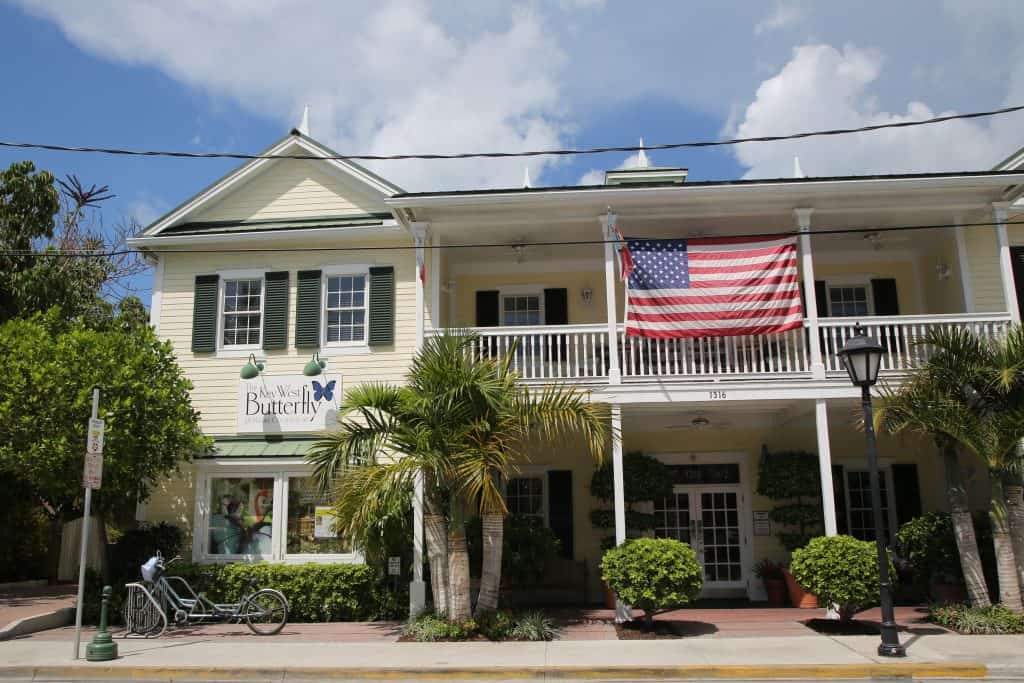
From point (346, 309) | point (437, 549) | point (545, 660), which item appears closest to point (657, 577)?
point (545, 660)

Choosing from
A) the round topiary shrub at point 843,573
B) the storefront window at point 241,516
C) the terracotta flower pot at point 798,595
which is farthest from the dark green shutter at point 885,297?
the storefront window at point 241,516

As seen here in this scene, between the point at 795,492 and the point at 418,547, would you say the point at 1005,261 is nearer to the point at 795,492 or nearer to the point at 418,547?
the point at 795,492

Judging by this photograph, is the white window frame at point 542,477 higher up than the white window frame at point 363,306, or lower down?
lower down

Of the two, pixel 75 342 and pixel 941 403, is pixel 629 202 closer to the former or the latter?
pixel 941 403

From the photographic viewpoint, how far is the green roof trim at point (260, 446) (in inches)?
566

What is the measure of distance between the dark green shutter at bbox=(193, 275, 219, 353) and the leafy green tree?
1296 mm

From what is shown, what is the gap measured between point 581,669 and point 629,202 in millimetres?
7528

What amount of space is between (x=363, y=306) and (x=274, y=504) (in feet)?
13.0

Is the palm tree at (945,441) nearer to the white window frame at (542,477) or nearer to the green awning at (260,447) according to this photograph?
the white window frame at (542,477)

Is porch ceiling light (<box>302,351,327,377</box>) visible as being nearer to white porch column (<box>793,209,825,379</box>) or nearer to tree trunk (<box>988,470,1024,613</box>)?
white porch column (<box>793,209,825,379</box>)

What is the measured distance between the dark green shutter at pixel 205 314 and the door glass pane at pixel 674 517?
929 cm

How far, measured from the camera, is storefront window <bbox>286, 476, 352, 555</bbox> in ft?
47.3

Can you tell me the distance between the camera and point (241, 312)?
15.6 metres

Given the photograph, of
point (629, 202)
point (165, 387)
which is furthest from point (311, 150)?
point (629, 202)
